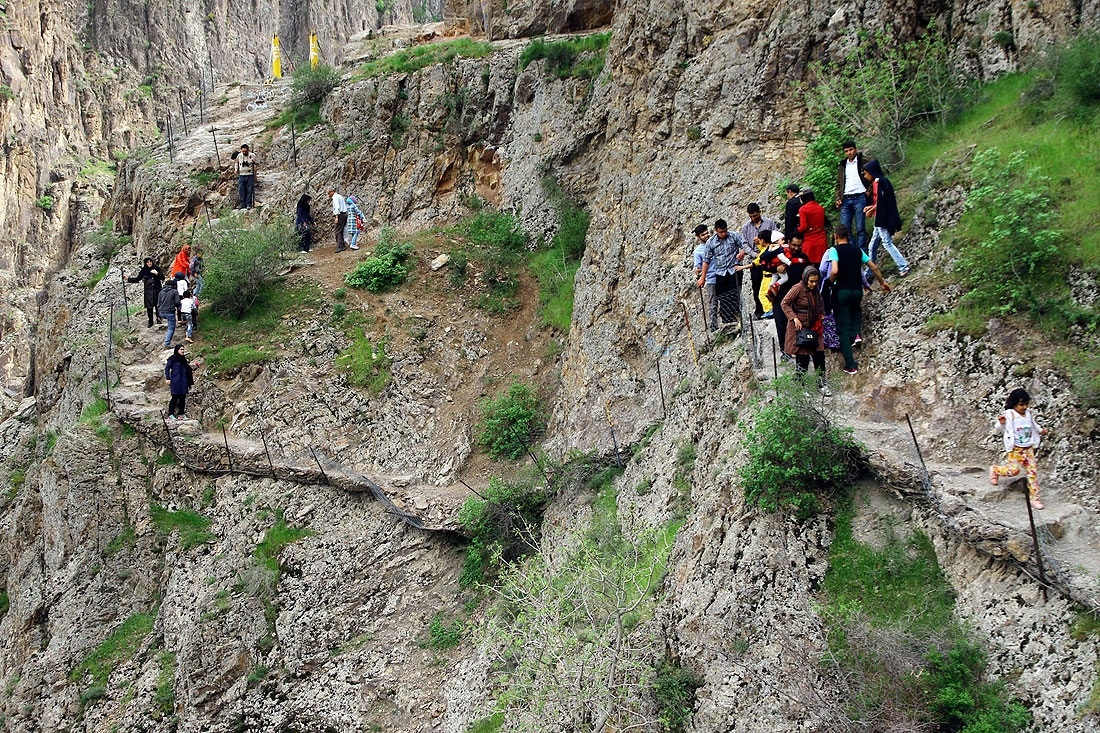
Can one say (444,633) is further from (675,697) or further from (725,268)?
(725,268)

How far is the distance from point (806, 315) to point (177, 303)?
44.9 ft

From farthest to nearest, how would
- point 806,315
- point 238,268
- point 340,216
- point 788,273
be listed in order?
point 340,216, point 238,268, point 788,273, point 806,315

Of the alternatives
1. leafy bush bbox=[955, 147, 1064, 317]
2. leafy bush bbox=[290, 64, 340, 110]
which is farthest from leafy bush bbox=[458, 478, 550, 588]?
leafy bush bbox=[290, 64, 340, 110]

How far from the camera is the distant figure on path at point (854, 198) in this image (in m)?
9.78

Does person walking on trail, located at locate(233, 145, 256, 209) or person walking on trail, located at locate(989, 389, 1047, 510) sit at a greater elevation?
person walking on trail, located at locate(233, 145, 256, 209)

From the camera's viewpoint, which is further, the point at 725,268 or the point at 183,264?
the point at 183,264

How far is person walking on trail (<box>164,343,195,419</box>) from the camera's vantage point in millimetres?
15602

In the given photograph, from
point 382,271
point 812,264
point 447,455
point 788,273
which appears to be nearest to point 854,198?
point 812,264

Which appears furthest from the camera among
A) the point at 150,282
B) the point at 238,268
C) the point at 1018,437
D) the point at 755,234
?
the point at 150,282

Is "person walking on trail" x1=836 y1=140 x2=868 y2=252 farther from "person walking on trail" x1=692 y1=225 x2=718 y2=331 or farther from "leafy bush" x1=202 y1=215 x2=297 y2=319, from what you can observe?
"leafy bush" x1=202 y1=215 x2=297 y2=319

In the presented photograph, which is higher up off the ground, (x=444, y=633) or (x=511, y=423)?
(x=511, y=423)

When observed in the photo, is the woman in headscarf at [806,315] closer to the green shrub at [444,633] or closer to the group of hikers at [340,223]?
the green shrub at [444,633]

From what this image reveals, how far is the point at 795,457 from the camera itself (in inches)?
318

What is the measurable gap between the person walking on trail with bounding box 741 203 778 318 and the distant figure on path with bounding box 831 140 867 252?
3.18 ft
